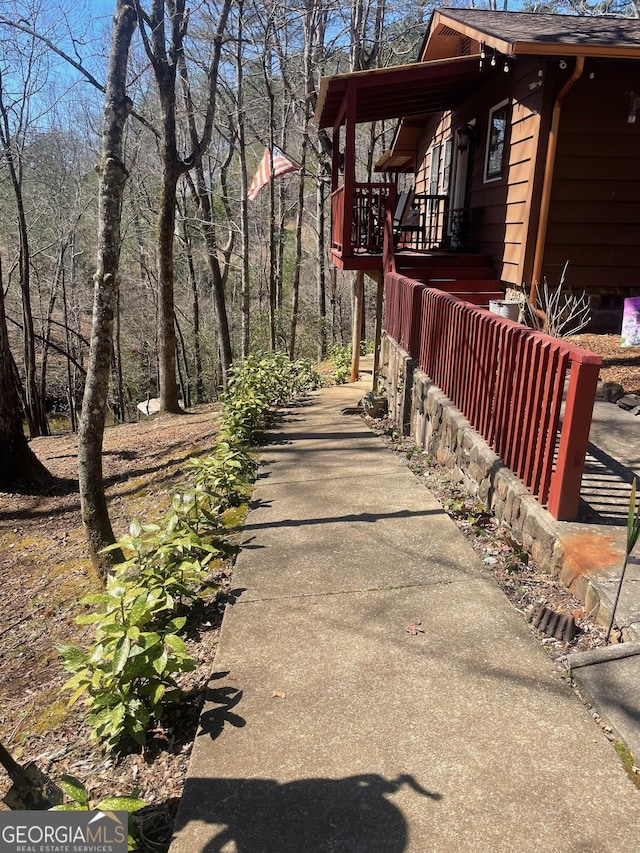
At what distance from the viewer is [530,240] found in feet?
25.5

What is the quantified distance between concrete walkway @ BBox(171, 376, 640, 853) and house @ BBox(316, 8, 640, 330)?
5497 mm

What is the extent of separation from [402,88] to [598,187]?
12.4ft

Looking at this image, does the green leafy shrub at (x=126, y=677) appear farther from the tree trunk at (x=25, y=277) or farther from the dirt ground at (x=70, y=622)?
the tree trunk at (x=25, y=277)

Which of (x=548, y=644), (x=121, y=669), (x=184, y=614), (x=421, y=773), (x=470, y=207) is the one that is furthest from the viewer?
(x=470, y=207)

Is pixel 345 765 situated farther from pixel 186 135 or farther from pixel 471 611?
pixel 186 135

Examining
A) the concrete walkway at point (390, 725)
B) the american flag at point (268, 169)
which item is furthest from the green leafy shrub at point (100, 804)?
the american flag at point (268, 169)

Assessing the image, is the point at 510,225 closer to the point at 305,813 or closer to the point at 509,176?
the point at 509,176

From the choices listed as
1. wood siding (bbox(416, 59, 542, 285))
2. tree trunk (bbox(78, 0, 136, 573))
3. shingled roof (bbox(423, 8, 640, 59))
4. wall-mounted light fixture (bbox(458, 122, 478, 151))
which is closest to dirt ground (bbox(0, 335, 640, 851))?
tree trunk (bbox(78, 0, 136, 573))

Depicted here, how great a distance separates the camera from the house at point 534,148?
7224 mm

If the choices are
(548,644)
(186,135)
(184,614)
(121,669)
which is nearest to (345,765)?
(121,669)

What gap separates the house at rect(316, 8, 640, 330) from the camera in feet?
23.7

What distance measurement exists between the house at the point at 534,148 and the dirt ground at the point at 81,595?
1.29 meters

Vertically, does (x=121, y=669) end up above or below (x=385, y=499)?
above

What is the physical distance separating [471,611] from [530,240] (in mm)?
6071
